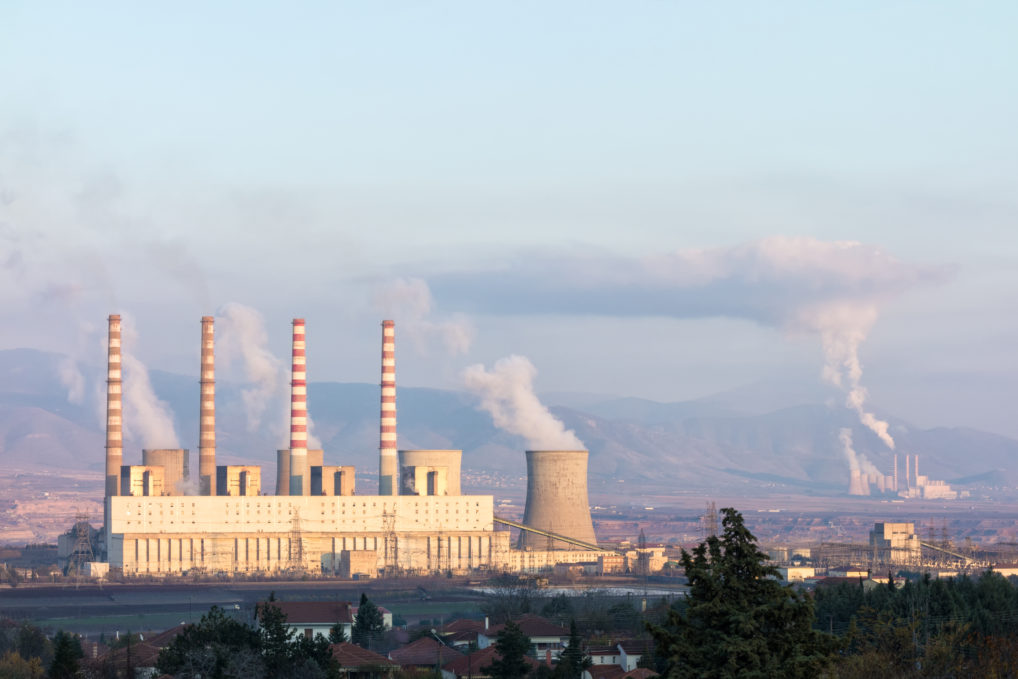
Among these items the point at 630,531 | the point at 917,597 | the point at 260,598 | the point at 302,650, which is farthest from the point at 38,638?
the point at 630,531

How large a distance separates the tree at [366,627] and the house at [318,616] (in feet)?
1.62

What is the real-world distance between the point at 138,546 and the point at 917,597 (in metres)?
64.6

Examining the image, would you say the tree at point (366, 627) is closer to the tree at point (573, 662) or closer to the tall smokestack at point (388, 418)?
the tree at point (573, 662)

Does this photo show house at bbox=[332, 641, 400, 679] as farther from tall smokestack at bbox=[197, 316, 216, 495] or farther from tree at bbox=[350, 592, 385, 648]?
tall smokestack at bbox=[197, 316, 216, 495]

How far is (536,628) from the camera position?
1976 inches

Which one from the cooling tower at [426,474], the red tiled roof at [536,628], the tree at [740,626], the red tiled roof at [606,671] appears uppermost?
the cooling tower at [426,474]

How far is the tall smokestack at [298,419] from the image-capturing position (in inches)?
3900

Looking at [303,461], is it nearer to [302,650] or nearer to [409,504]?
[409,504]

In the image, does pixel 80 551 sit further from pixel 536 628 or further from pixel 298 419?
pixel 536 628

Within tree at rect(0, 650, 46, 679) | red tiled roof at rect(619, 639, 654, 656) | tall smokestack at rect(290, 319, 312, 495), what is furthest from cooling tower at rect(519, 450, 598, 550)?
tree at rect(0, 650, 46, 679)

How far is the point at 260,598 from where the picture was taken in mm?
81625

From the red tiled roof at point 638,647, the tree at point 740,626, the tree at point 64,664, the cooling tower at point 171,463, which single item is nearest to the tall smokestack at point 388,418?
the cooling tower at point 171,463

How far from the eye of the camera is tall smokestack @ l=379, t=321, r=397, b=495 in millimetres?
102125

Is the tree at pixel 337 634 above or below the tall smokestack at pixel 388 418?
below
